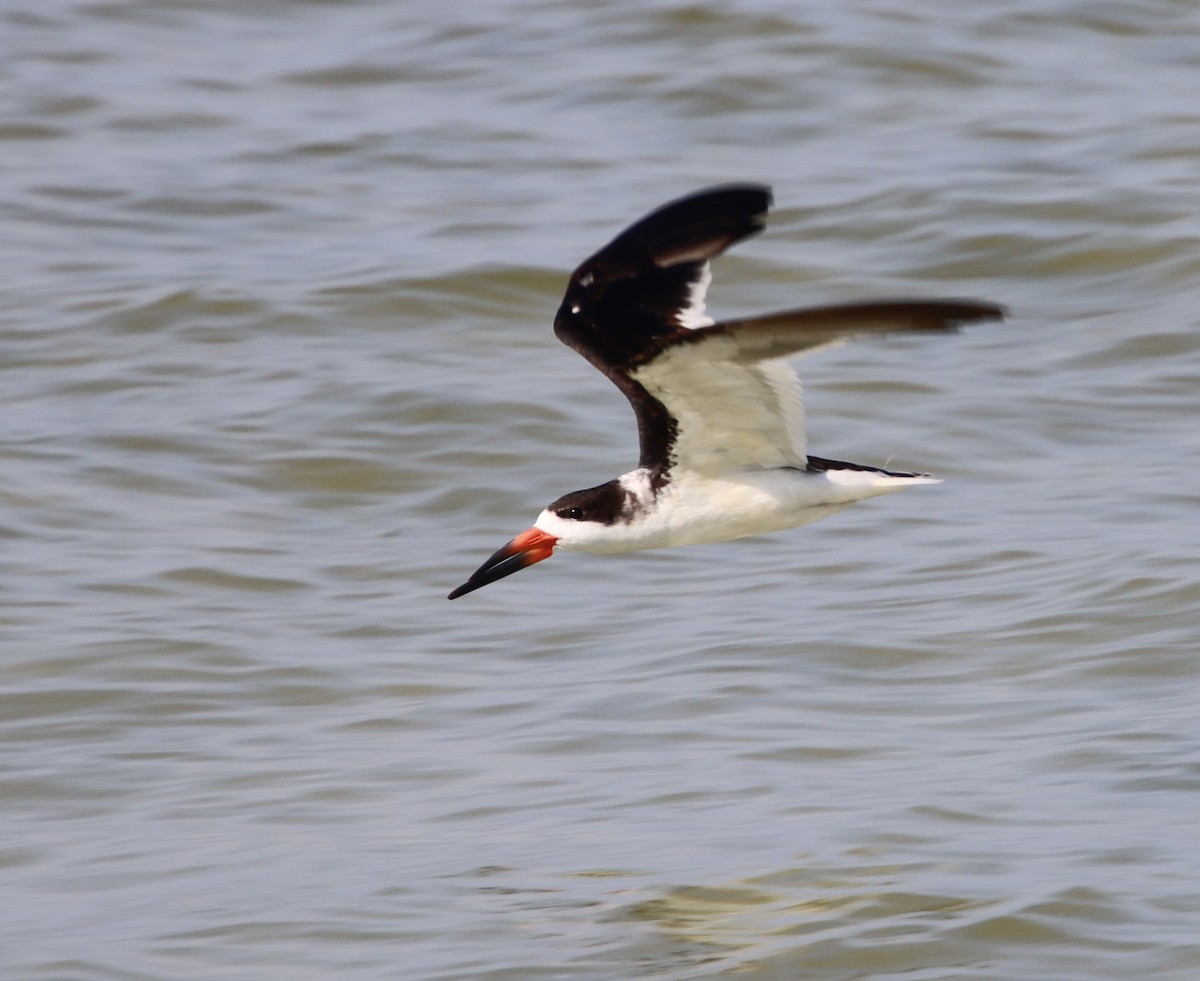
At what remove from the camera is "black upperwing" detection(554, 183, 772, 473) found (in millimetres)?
6629

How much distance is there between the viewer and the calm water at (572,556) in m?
6.69

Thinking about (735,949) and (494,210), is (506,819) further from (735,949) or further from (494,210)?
(494,210)

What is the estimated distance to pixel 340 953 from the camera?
253 inches

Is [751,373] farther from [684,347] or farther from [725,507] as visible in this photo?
[725,507]

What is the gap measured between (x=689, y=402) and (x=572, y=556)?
11.1 ft

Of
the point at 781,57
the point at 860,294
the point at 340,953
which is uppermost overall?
the point at 781,57

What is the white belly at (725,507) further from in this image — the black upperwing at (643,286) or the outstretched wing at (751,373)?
the black upperwing at (643,286)

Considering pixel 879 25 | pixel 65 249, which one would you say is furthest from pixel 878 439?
pixel 879 25

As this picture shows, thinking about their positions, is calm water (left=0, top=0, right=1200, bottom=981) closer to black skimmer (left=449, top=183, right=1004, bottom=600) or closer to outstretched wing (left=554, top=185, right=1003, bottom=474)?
black skimmer (left=449, top=183, right=1004, bottom=600)

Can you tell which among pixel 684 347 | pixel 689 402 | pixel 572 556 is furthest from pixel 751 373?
pixel 572 556

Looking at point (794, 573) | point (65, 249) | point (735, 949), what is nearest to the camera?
point (735, 949)

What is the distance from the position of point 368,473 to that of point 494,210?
166 inches

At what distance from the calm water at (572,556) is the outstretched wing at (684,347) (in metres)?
1.25

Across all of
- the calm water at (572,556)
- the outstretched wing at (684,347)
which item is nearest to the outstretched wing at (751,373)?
the outstretched wing at (684,347)
